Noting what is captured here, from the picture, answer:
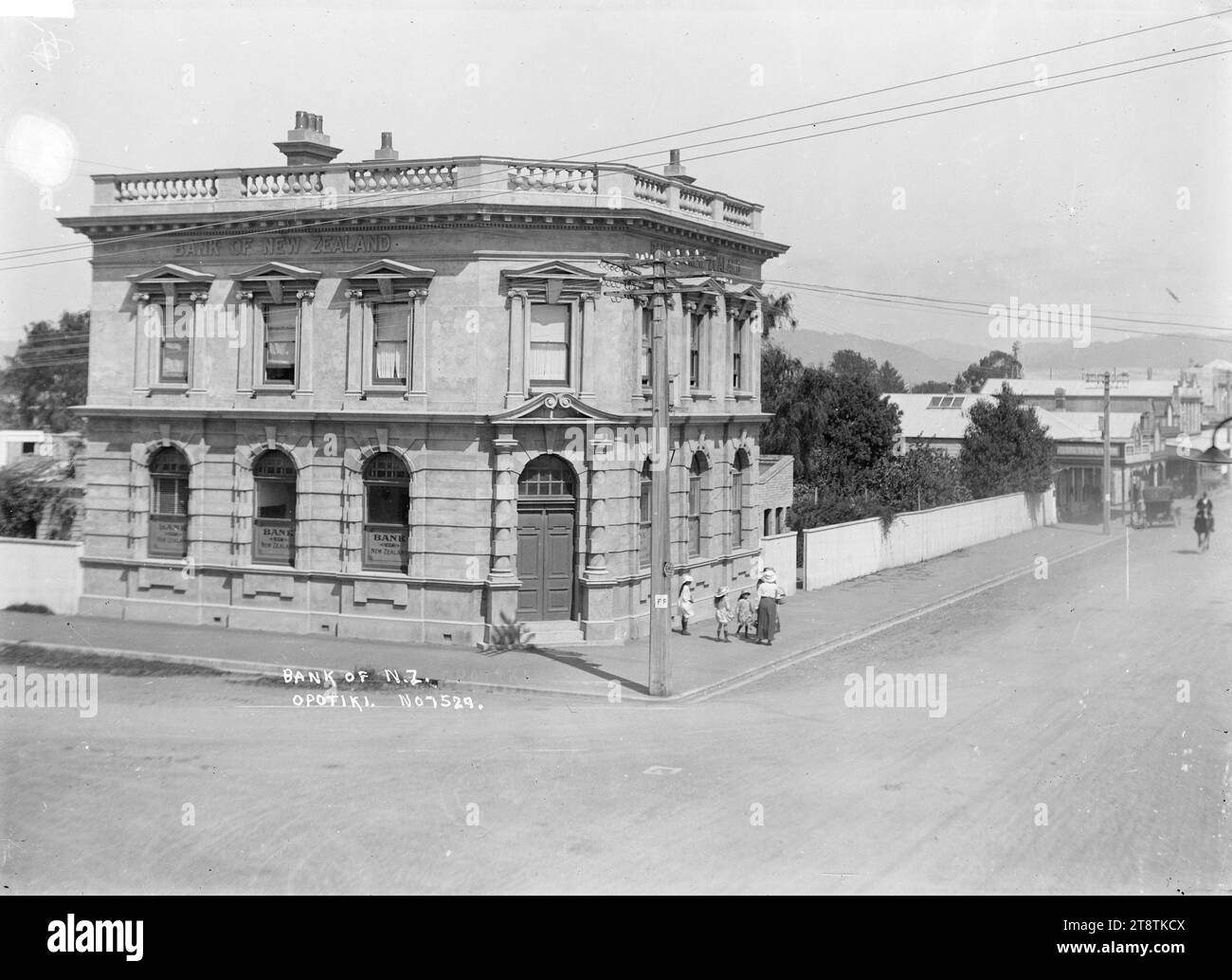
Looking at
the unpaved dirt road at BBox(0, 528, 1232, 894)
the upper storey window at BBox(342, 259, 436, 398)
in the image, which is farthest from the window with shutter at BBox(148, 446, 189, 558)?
the unpaved dirt road at BBox(0, 528, 1232, 894)

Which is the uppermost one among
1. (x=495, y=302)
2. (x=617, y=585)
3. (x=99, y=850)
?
(x=495, y=302)

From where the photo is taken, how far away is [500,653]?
80.4 ft

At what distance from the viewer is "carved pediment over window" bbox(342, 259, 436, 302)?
25.3 meters

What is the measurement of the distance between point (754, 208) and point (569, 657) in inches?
523

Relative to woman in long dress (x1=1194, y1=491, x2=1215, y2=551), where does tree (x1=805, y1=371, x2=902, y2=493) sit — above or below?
above

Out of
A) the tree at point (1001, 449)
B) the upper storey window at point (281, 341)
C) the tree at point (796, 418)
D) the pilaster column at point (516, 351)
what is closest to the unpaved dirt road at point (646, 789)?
the pilaster column at point (516, 351)

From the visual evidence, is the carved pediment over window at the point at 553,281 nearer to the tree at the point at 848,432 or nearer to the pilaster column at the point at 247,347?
the pilaster column at the point at 247,347

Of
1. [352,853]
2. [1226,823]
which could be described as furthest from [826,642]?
[352,853]

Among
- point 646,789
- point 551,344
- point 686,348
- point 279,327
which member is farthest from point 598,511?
point 646,789

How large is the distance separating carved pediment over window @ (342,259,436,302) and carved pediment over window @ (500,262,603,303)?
174 cm

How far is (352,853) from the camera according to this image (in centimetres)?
1270

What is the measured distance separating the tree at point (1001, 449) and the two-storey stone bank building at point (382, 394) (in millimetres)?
25065

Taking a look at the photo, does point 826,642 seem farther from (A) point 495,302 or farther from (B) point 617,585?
(A) point 495,302

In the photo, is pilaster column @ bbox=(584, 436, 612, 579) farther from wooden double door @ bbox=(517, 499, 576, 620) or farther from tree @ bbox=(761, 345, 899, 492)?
tree @ bbox=(761, 345, 899, 492)
